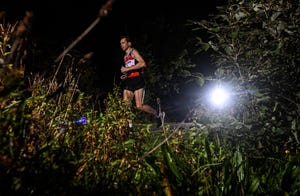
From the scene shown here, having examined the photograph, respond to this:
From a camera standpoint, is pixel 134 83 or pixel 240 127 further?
pixel 134 83

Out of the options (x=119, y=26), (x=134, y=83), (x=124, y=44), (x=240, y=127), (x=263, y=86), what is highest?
(x=119, y=26)

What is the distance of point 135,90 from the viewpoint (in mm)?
6922

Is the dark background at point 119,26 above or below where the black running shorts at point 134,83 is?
above

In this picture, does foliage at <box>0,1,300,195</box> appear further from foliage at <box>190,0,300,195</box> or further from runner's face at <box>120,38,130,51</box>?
runner's face at <box>120,38,130,51</box>

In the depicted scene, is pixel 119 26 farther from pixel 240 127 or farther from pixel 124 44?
pixel 240 127

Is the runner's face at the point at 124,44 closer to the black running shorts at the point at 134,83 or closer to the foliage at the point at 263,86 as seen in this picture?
the black running shorts at the point at 134,83

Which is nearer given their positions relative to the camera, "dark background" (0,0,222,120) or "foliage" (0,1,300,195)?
"foliage" (0,1,300,195)

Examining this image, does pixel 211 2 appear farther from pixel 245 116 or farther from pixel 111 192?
pixel 111 192

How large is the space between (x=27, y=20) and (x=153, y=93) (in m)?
8.78

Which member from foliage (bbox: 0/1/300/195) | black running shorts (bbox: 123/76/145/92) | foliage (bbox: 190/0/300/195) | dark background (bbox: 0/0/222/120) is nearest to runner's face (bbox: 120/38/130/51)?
black running shorts (bbox: 123/76/145/92)

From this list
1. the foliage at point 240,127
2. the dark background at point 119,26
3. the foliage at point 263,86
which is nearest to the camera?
the foliage at point 240,127

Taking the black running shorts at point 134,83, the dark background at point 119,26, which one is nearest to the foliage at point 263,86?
the black running shorts at point 134,83

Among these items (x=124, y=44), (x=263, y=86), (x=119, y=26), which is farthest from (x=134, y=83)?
(x=119, y=26)

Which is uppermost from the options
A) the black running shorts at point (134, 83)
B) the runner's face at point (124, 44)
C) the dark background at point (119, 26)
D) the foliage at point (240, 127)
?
the dark background at point (119, 26)
